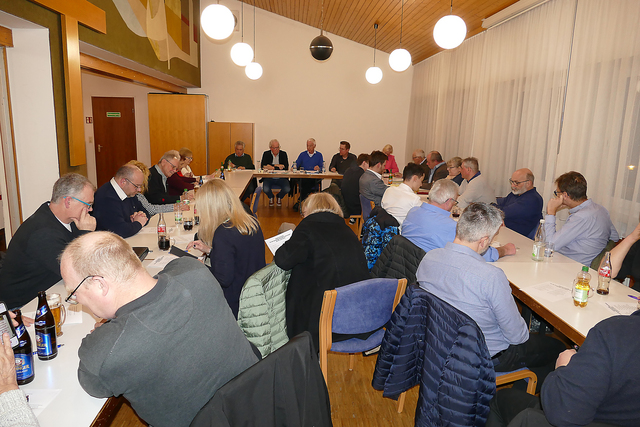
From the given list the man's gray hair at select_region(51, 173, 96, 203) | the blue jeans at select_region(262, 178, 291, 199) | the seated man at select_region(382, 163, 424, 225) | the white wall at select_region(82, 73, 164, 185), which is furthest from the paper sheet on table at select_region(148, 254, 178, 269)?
the white wall at select_region(82, 73, 164, 185)

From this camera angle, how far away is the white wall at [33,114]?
3830 millimetres

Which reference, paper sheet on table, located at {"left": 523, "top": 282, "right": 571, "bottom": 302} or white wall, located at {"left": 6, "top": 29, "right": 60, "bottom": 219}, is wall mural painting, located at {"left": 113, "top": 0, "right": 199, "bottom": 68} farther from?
paper sheet on table, located at {"left": 523, "top": 282, "right": 571, "bottom": 302}

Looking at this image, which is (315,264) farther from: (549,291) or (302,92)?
(302,92)

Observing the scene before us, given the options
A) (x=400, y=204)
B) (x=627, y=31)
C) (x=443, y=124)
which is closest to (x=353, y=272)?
(x=400, y=204)

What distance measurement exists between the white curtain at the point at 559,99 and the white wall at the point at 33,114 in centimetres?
554

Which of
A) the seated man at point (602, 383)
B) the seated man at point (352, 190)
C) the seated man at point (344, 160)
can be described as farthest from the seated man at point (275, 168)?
the seated man at point (602, 383)

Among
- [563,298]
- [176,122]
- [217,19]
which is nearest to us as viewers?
[563,298]

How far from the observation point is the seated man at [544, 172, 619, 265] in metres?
2.99

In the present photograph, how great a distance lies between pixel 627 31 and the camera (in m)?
3.74

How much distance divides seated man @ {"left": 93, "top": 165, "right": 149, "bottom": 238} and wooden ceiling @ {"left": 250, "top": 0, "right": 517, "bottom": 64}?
480 centimetres

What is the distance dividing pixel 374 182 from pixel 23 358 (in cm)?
472

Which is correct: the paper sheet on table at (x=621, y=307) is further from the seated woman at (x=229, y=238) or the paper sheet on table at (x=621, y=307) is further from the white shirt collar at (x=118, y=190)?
the white shirt collar at (x=118, y=190)

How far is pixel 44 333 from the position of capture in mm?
1576

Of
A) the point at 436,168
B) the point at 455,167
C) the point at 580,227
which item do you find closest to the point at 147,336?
the point at 580,227
